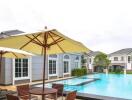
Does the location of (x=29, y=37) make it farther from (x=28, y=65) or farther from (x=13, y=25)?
(x=13, y=25)

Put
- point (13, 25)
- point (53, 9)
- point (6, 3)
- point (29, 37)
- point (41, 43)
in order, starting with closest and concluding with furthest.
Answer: point (29, 37) → point (41, 43) → point (6, 3) → point (53, 9) → point (13, 25)

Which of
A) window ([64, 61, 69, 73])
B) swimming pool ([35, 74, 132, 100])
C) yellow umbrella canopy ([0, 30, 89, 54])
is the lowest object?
swimming pool ([35, 74, 132, 100])

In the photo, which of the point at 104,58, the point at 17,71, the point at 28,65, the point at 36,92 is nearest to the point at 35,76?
the point at 28,65

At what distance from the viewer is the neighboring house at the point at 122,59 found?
177 feet

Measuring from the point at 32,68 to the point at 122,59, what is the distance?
40.6 metres

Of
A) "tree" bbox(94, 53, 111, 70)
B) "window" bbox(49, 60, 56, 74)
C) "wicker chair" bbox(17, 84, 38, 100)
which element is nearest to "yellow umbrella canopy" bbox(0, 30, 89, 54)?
"wicker chair" bbox(17, 84, 38, 100)

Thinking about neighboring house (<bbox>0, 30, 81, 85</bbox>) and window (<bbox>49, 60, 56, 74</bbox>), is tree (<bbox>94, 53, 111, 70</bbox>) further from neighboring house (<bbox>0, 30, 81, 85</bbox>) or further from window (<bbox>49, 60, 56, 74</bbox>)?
window (<bbox>49, 60, 56, 74</bbox>)

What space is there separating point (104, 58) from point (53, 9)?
3210cm

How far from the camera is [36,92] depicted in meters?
6.16

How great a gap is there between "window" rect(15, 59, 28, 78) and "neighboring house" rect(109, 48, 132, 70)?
1603 inches

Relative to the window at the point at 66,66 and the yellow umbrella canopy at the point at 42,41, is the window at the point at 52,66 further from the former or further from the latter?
the yellow umbrella canopy at the point at 42,41

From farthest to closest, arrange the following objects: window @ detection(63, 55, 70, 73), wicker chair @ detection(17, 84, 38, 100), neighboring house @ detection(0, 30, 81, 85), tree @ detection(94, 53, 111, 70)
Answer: tree @ detection(94, 53, 111, 70) → window @ detection(63, 55, 70, 73) → neighboring house @ detection(0, 30, 81, 85) → wicker chair @ detection(17, 84, 38, 100)

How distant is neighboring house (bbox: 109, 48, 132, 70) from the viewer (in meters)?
53.9

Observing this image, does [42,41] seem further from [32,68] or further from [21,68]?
[32,68]
